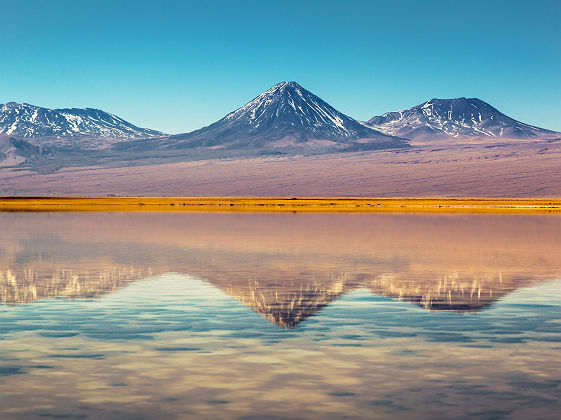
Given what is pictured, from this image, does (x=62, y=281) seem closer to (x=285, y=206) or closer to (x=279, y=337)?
(x=279, y=337)

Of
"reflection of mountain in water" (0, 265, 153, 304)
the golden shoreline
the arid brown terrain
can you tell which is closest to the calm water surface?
"reflection of mountain in water" (0, 265, 153, 304)

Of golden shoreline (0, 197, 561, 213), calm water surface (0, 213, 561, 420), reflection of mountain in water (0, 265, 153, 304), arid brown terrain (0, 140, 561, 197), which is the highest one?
arid brown terrain (0, 140, 561, 197)

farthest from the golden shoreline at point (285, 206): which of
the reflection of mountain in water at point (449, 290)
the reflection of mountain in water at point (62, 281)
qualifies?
the reflection of mountain in water at point (449, 290)

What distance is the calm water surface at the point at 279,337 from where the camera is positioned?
7879 mm

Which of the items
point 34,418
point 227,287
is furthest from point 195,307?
point 34,418

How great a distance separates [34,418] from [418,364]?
4.21m

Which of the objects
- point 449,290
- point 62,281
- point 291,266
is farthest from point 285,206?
point 449,290

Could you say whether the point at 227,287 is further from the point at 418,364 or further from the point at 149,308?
the point at 418,364

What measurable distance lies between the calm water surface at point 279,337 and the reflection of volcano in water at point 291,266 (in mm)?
71

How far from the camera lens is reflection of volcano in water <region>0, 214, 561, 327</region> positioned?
15.3 metres

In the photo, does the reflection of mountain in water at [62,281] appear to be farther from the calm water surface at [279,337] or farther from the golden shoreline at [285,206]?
the golden shoreline at [285,206]

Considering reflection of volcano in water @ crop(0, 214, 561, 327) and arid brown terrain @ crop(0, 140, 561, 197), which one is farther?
arid brown terrain @ crop(0, 140, 561, 197)

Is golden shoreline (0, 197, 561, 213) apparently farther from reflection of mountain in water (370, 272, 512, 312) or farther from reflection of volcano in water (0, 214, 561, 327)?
reflection of mountain in water (370, 272, 512, 312)

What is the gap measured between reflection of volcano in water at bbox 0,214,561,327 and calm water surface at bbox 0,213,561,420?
7 centimetres
